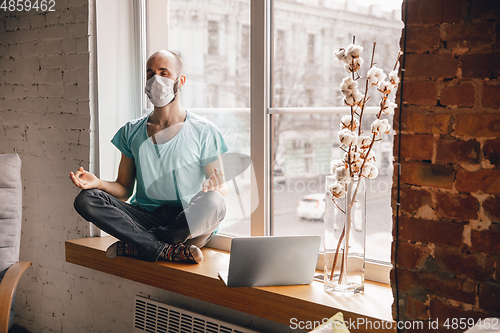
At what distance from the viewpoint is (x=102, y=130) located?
2244 mm

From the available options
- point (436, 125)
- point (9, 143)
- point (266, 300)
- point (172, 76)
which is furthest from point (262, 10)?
point (9, 143)

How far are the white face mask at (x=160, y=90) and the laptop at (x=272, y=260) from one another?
0.77 metres

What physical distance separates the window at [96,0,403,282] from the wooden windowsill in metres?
0.26

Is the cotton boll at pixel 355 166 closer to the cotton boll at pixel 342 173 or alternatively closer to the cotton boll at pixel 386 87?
the cotton boll at pixel 342 173

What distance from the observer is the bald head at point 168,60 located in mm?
1933

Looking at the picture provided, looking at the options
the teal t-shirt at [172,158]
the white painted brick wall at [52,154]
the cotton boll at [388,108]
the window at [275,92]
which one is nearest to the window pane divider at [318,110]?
the window at [275,92]

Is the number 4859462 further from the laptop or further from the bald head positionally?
the laptop

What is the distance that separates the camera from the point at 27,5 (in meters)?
2.44

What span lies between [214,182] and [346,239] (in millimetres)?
652

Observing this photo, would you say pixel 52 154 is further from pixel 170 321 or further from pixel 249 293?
pixel 249 293

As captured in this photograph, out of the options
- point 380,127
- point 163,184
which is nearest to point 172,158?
point 163,184

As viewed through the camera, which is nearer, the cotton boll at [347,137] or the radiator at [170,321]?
the cotton boll at [347,137]

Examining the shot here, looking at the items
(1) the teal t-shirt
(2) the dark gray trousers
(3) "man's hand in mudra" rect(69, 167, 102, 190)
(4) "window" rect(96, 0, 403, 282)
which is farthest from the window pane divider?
(3) "man's hand in mudra" rect(69, 167, 102, 190)

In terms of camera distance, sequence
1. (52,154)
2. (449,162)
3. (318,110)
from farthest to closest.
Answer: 1. (52,154)
2. (318,110)
3. (449,162)
